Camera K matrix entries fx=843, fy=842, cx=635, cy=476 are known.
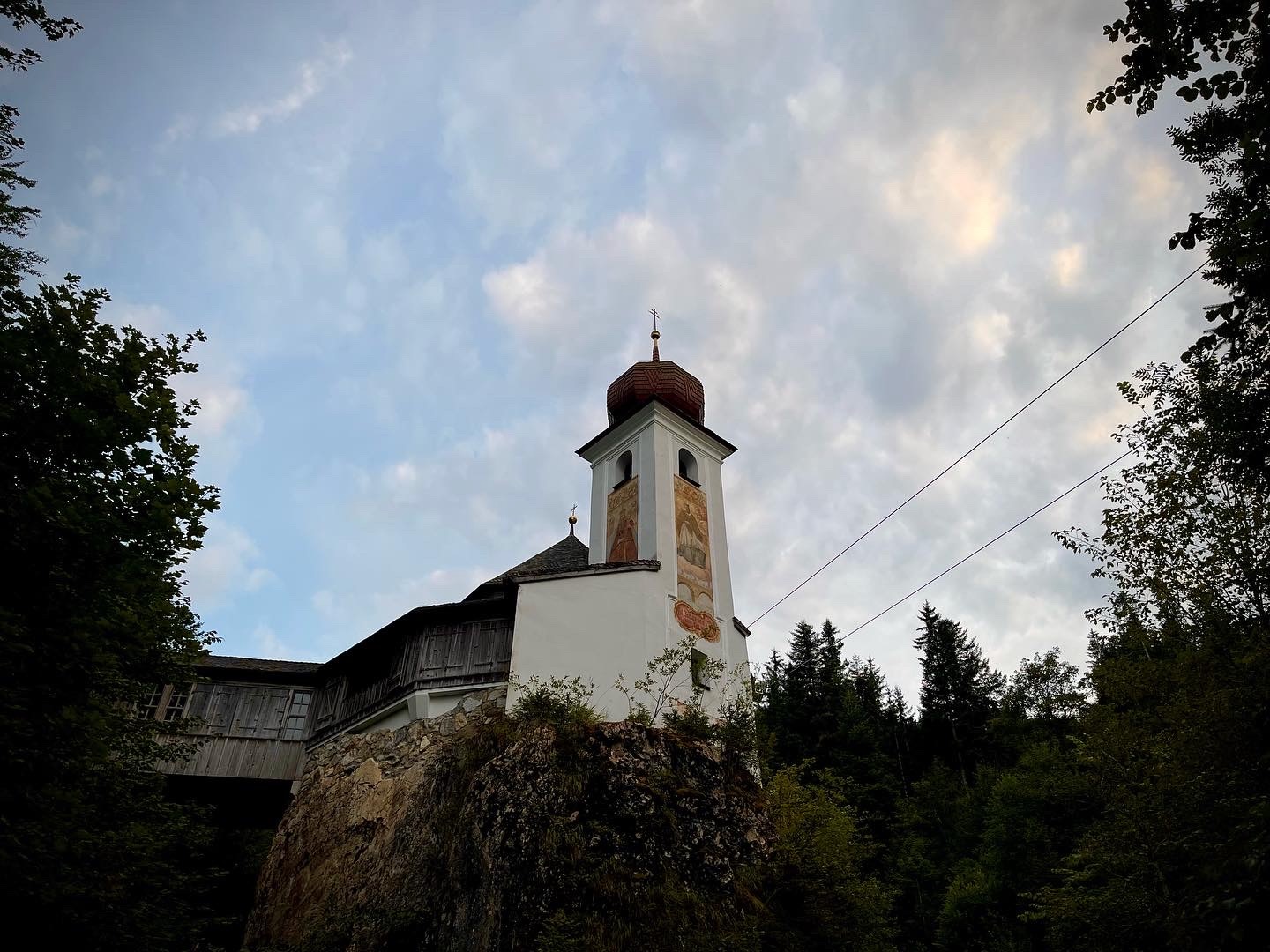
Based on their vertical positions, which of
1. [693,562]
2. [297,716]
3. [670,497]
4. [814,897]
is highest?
[670,497]

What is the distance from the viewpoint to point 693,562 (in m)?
23.0

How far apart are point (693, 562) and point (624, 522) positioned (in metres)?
2.45

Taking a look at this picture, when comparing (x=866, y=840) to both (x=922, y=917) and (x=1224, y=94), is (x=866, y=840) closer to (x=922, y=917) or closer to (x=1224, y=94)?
(x=922, y=917)

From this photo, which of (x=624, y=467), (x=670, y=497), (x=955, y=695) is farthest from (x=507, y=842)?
(x=955, y=695)

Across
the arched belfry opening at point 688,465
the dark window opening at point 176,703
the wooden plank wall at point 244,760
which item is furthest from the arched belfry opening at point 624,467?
the dark window opening at point 176,703

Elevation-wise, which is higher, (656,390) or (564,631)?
(656,390)

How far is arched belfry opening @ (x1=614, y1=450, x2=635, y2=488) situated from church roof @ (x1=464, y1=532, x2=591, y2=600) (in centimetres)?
240

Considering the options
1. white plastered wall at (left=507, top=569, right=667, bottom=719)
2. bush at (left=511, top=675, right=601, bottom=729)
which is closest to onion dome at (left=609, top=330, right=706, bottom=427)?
white plastered wall at (left=507, top=569, right=667, bottom=719)

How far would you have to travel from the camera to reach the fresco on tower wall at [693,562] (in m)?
21.8

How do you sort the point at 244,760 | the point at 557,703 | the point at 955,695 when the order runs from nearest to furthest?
the point at 557,703, the point at 244,760, the point at 955,695

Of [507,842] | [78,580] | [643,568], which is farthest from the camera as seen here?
A: [643,568]

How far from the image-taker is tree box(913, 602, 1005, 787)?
4247cm

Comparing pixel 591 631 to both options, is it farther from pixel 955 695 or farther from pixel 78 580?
pixel 955 695

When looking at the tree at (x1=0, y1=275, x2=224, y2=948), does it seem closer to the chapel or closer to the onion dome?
the chapel
